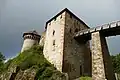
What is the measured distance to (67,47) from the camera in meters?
25.1

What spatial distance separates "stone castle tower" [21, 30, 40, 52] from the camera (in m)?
34.7

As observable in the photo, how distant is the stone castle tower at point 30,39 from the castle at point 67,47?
6562 mm

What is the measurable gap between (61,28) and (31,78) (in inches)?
397

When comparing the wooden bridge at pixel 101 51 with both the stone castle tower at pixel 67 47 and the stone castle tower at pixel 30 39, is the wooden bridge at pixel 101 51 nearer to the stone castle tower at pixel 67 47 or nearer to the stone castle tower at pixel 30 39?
the stone castle tower at pixel 67 47

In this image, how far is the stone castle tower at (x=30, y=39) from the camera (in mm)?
34719

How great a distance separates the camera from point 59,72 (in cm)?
2172

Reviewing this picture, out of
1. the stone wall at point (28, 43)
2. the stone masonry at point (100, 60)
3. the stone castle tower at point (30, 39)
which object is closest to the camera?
the stone masonry at point (100, 60)

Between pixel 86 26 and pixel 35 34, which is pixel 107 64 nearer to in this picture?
pixel 86 26

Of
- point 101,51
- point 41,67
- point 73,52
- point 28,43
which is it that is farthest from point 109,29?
point 28,43

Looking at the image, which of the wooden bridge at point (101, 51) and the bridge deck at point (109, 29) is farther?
the bridge deck at point (109, 29)

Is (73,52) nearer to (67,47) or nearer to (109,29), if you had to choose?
(67,47)

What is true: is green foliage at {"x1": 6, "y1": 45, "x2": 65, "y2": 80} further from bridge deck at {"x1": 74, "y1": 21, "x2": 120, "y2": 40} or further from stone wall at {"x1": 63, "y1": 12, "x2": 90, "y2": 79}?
bridge deck at {"x1": 74, "y1": 21, "x2": 120, "y2": 40}

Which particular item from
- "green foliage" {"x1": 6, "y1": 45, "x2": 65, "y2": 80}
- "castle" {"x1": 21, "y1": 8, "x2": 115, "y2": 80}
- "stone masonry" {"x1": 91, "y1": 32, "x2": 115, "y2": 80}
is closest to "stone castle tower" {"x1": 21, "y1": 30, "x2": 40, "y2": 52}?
"castle" {"x1": 21, "y1": 8, "x2": 115, "y2": 80}

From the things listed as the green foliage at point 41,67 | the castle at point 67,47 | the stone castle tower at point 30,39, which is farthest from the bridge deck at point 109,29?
the stone castle tower at point 30,39
